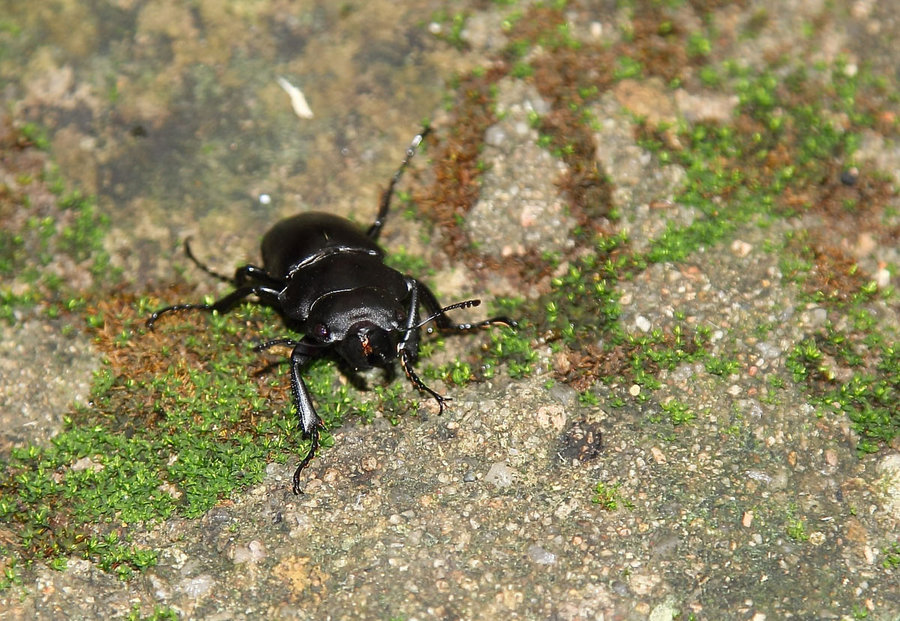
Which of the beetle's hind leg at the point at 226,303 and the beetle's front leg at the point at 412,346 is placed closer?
the beetle's front leg at the point at 412,346

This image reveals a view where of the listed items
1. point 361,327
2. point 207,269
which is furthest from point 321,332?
point 207,269

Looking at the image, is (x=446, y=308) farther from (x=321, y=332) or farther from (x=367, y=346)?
(x=321, y=332)

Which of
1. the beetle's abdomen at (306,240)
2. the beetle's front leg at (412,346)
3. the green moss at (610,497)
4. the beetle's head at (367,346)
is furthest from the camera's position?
the beetle's abdomen at (306,240)

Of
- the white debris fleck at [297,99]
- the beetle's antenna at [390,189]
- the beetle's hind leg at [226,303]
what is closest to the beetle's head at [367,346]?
the beetle's hind leg at [226,303]

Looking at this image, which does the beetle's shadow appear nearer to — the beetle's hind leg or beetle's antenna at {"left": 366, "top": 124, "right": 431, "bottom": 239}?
the beetle's hind leg

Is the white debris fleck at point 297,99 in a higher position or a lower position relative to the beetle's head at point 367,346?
higher

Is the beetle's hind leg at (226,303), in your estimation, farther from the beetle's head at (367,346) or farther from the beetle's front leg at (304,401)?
the beetle's head at (367,346)
